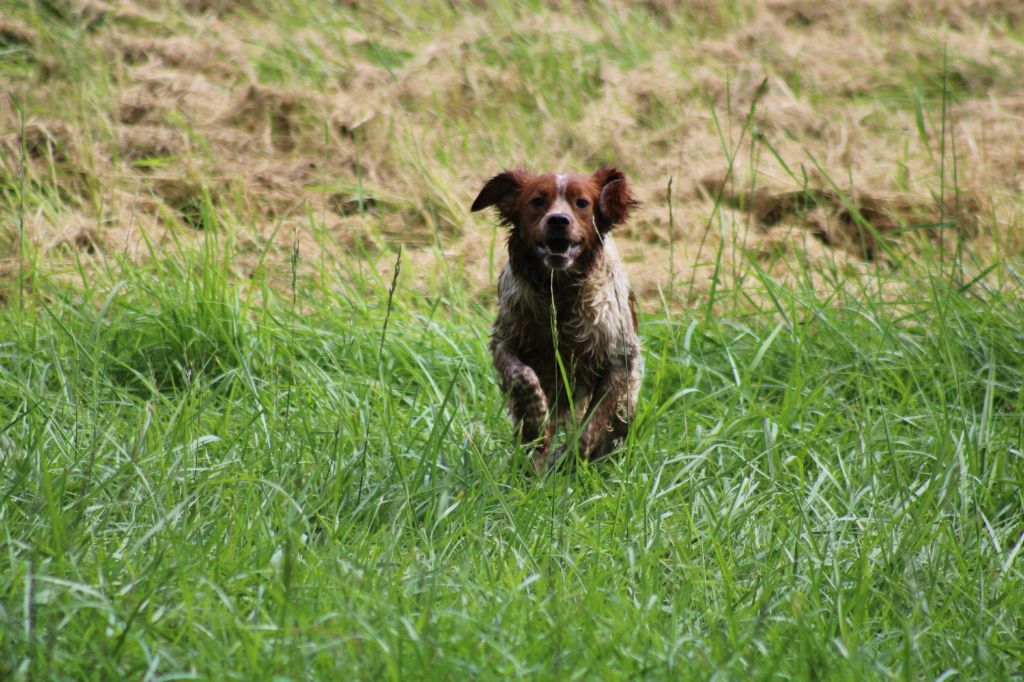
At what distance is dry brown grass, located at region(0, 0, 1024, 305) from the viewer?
6.67 m

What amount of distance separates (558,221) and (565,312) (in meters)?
0.44

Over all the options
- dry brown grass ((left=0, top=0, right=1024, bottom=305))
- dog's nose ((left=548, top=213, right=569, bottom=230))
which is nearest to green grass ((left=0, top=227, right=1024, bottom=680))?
dog's nose ((left=548, top=213, right=569, bottom=230))

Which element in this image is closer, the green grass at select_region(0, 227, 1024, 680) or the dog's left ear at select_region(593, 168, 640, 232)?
the green grass at select_region(0, 227, 1024, 680)

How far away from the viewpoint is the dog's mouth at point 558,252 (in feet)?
13.6

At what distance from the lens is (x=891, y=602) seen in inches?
127

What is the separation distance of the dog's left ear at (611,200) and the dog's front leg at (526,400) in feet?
2.09

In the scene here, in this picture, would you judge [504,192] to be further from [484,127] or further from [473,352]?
[484,127]

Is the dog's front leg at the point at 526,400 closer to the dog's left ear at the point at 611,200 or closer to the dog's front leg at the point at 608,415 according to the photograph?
the dog's front leg at the point at 608,415

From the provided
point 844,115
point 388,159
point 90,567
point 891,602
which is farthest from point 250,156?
point 891,602

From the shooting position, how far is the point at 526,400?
424 centimetres

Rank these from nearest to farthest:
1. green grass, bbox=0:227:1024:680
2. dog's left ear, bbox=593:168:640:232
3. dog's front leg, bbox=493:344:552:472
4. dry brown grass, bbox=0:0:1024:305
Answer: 1. green grass, bbox=0:227:1024:680
2. dog's front leg, bbox=493:344:552:472
3. dog's left ear, bbox=593:168:640:232
4. dry brown grass, bbox=0:0:1024:305

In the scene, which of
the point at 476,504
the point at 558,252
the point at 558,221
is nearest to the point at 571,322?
the point at 558,252

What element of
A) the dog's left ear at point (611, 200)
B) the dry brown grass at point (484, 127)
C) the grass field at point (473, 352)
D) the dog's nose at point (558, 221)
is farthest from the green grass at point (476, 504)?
the dry brown grass at point (484, 127)

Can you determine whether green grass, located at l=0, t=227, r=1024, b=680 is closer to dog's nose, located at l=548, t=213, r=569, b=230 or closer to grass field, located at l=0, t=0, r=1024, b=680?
grass field, located at l=0, t=0, r=1024, b=680
